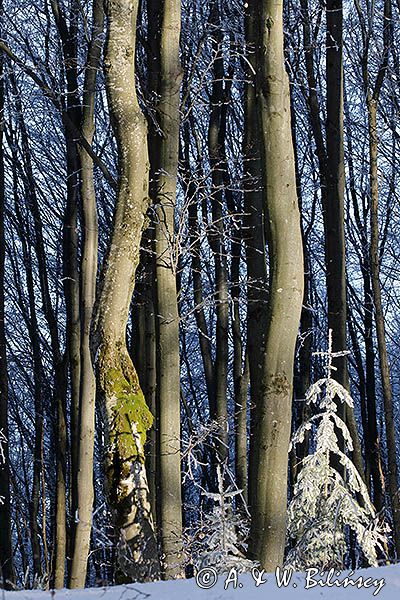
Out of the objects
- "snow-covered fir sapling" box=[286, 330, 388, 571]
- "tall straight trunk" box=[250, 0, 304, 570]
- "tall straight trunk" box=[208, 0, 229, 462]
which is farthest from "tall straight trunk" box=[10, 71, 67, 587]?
"snow-covered fir sapling" box=[286, 330, 388, 571]

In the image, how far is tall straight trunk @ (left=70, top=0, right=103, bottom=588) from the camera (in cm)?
1170

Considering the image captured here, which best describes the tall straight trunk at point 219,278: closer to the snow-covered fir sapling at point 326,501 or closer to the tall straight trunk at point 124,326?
the snow-covered fir sapling at point 326,501

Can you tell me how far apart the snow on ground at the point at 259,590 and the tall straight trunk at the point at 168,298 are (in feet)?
11.0

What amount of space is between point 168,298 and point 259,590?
15.7ft

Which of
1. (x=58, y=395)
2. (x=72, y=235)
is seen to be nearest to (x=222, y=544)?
(x=72, y=235)

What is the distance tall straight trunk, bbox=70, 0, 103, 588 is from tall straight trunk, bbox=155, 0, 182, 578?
5.25ft

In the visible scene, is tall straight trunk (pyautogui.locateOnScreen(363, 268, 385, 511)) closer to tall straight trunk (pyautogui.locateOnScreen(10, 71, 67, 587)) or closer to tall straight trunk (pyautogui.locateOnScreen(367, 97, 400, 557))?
tall straight trunk (pyautogui.locateOnScreen(367, 97, 400, 557))

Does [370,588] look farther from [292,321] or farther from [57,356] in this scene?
[57,356]

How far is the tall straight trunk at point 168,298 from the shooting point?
29.6 feet

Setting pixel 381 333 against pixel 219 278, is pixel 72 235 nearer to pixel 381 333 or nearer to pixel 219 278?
pixel 219 278

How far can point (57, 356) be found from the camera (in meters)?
17.5

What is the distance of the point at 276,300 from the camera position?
7.95 metres

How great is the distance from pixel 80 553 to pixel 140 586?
694cm

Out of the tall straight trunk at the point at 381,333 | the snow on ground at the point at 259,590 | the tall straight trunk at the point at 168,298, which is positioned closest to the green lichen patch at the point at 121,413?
the snow on ground at the point at 259,590
